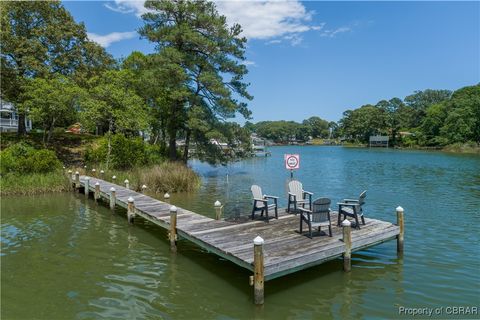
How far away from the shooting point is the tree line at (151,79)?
22.6 metres

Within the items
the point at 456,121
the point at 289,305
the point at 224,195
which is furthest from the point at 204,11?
the point at 456,121

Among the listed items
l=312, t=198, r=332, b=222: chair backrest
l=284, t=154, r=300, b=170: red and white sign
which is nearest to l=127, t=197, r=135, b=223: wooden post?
l=284, t=154, r=300, b=170: red and white sign

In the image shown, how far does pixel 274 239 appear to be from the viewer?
8211mm

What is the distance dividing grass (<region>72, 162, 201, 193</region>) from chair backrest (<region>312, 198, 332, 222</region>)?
39.4ft

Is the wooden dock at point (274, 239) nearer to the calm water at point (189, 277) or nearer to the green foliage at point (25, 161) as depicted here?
the calm water at point (189, 277)

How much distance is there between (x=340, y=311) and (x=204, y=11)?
918 inches

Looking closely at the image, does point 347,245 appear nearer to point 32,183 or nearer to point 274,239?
point 274,239

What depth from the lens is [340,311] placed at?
6086 mm

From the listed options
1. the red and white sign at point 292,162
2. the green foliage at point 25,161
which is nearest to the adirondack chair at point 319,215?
the red and white sign at point 292,162

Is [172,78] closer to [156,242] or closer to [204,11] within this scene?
[204,11]

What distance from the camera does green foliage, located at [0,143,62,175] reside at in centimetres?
1769

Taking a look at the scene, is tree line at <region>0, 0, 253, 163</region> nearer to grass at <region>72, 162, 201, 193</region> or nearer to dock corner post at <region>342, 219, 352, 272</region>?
grass at <region>72, 162, 201, 193</region>

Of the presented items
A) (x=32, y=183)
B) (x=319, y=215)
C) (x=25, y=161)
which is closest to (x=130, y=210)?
(x=319, y=215)

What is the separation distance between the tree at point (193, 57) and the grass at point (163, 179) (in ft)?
15.8
